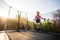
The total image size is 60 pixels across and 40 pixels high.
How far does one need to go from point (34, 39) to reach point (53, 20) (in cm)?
44

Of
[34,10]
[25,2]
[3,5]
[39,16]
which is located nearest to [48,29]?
[39,16]

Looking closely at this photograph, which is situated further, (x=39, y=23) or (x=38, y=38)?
(x=39, y=23)

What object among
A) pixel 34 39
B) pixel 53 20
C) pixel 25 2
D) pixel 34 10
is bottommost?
pixel 34 39

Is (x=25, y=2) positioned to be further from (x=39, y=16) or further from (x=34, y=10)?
(x=39, y=16)

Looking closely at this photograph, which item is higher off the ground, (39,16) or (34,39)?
(39,16)

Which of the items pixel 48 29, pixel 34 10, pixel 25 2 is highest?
pixel 25 2

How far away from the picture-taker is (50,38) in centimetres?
159

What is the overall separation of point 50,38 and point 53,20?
30cm

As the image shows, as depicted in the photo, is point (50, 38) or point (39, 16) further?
point (39, 16)

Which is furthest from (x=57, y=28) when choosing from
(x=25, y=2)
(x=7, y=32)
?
(x=7, y=32)

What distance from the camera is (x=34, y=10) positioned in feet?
5.62

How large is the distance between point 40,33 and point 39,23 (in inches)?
5.4

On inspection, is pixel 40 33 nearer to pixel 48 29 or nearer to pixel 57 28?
pixel 48 29

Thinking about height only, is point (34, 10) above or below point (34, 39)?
above
